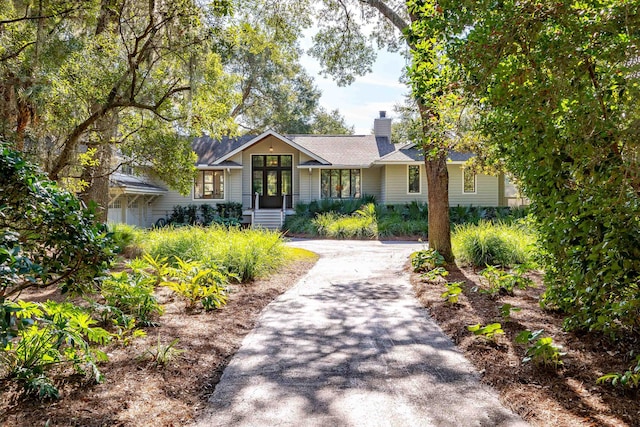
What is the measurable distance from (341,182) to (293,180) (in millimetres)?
2514

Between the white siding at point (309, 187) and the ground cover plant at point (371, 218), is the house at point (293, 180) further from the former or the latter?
the ground cover plant at point (371, 218)

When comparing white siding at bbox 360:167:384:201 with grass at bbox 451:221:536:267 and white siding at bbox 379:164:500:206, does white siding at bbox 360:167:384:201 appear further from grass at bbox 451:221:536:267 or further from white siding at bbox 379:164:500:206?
grass at bbox 451:221:536:267

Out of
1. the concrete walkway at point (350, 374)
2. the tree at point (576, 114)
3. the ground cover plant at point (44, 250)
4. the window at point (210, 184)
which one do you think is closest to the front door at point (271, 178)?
the window at point (210, 184)

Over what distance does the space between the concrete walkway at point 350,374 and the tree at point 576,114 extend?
120cm

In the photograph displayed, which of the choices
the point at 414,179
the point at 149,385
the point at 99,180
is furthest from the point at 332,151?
the point at 149,385

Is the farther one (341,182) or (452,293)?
(341,182)

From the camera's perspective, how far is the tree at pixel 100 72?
6.10m

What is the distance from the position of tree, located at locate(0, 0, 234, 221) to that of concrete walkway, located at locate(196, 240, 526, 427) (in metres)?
4.34

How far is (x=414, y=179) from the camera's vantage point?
21.9 metres

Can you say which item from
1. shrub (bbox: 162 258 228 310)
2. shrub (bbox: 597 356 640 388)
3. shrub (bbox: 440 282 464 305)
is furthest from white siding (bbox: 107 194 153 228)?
shrub (bbox: 597 356 640 388)

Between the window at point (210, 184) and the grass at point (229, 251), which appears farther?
the window at point (210, 184)

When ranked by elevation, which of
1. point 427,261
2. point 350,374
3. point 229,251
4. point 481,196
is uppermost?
point 481,196

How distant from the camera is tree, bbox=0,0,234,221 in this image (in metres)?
6.10

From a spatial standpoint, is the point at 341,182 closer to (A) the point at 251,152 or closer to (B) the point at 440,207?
(A) the point at 251,152
